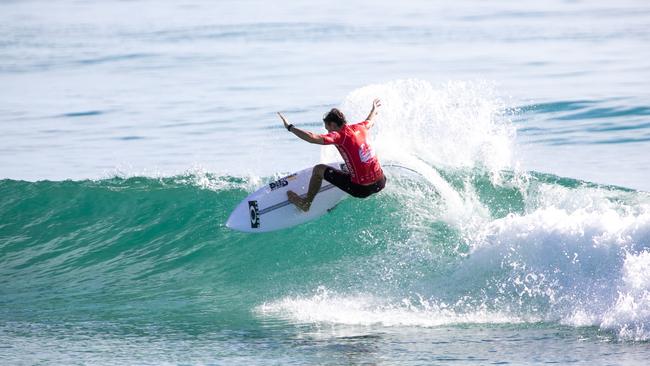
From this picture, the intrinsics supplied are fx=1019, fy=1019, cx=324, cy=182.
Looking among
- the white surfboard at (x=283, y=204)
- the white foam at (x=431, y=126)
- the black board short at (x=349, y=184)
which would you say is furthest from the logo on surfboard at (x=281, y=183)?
the white foam at (x=431, y=126)

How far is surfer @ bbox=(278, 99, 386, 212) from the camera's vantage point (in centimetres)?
1047

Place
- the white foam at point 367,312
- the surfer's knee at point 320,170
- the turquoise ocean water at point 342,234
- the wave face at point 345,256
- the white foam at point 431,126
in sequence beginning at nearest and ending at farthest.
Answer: the turquoise ocean water at point 342,234 < the white foam at point 367,312 < the wave face at point 345,256 < the surfer's knee at point 320,170 < the white foam at point 431,126

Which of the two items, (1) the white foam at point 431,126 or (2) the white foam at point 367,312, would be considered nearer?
(2) the white foam at point 367,312

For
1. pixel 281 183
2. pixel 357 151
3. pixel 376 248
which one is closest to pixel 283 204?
pixel 281 183

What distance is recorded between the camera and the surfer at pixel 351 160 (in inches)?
412

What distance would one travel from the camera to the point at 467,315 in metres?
9.99

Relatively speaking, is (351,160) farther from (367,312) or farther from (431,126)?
(431,126)

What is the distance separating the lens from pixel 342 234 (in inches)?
495

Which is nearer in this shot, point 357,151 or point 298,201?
point 357,151

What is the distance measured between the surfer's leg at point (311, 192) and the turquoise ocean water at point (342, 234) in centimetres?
85

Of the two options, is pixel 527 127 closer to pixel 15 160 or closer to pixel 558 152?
pixel 558 152

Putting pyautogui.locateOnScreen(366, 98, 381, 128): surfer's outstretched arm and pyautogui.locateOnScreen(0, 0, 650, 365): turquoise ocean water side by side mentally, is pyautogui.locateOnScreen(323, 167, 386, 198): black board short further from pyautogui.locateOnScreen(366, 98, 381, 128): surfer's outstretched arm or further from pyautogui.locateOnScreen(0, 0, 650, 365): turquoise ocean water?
pyautogui.locateOnScreen(0, 0, 650, 365): turquoise ocean water

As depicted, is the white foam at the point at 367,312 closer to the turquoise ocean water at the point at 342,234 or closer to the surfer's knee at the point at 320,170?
the turquoise ocean water at the point at 342,234

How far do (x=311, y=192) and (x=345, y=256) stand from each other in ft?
3.57
